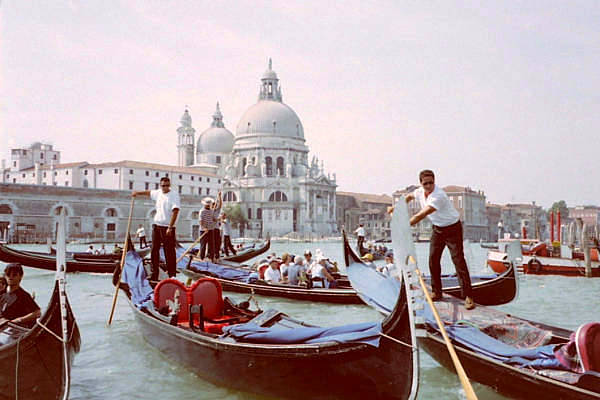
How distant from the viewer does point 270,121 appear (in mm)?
48062

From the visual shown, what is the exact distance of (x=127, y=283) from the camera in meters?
5.33

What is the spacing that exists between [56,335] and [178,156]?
51500 millimetres

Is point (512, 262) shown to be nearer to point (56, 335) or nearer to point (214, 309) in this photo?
point (214, 309)

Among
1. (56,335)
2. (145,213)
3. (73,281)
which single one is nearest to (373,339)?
(56,335)

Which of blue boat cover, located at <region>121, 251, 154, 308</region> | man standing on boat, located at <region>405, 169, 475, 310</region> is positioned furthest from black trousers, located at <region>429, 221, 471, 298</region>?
blue boat cover, located at <region>121, 251, 154, 308</region>

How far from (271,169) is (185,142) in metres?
9.41

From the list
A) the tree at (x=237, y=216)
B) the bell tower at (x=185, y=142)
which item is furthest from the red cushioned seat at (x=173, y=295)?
the bell tower at (x=185, y=142)

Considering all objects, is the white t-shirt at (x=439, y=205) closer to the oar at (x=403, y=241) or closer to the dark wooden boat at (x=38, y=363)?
the oar at (x=403, y=241)

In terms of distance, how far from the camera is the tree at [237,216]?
4359 centimetres

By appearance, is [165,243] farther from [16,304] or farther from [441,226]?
[441,226]

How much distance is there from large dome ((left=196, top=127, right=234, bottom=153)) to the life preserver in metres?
41.7

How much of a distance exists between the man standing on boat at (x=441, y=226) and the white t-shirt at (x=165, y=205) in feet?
7.77

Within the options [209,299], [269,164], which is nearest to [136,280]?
[209,299]

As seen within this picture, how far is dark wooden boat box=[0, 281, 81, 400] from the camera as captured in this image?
2.70 m
